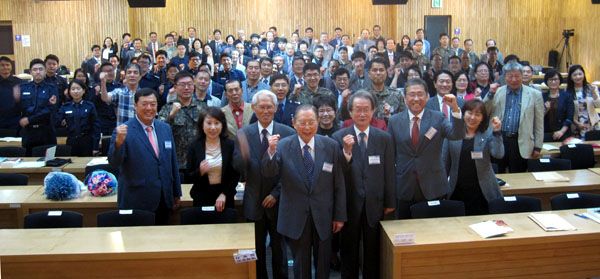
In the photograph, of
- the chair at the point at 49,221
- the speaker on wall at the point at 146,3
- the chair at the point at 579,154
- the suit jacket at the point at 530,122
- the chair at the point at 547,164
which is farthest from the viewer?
the speaker on wall at the point at 146,3

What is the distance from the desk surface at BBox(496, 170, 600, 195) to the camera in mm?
5426

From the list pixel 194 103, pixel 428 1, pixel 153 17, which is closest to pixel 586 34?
pixel 428 1

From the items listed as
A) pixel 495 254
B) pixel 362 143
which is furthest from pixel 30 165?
pixel 495 254

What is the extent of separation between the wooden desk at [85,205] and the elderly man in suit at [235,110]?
2.96 ft

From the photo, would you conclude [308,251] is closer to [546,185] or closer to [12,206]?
[546,185]

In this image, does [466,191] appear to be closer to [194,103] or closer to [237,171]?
[237,171]

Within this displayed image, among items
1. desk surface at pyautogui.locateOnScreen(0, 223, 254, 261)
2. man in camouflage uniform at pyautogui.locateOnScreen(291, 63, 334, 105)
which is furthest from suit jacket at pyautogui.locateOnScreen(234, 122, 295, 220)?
man in camouflage uniform at pyautogui.locateOnScreen(291, 63, 334, 105)

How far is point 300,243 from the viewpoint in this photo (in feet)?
13.6

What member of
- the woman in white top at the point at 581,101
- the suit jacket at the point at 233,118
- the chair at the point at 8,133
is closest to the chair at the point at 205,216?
the suit jacket at the point at 233,118

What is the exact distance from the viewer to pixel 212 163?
14.8 ft

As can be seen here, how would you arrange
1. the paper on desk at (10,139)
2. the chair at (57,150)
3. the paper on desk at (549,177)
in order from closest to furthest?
the paper on desk at (549,177)
the chair at (57,150)
the paper on desk at (10,139)

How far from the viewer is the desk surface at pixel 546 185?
17.8ft

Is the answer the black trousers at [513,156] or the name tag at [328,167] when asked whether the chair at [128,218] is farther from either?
the black trousers at [513,156]

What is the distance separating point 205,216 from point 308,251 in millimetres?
926
